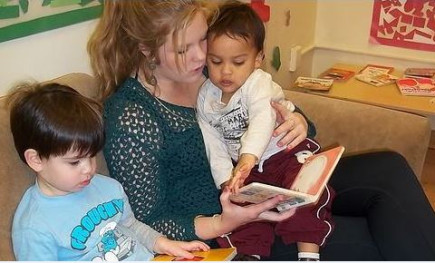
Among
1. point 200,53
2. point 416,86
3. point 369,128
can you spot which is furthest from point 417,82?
point 200,53

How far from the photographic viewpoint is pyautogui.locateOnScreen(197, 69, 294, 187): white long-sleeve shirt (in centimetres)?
137

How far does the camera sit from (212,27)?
1375 mm

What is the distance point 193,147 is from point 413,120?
2.34 ft

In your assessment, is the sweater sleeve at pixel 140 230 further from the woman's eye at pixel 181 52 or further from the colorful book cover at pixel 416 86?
the colorful book cover at pixel 416 86

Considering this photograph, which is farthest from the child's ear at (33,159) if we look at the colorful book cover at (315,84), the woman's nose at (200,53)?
the colorful book cover at (315,84)

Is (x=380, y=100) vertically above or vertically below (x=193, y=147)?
below

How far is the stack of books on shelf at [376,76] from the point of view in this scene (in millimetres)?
2553

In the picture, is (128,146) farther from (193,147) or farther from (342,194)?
(342,194)

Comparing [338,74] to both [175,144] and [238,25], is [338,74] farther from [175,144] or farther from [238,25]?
[175,144]

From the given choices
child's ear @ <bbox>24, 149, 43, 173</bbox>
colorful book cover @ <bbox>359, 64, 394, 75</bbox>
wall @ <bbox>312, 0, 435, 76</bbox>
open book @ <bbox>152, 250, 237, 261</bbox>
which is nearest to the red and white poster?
wall @ <bbox>312, 0, 435, 76</bbox>

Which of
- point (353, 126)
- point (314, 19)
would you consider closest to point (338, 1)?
point (314, 19)

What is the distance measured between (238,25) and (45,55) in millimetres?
488

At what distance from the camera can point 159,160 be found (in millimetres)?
1285

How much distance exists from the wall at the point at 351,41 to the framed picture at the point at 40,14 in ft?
6.10
